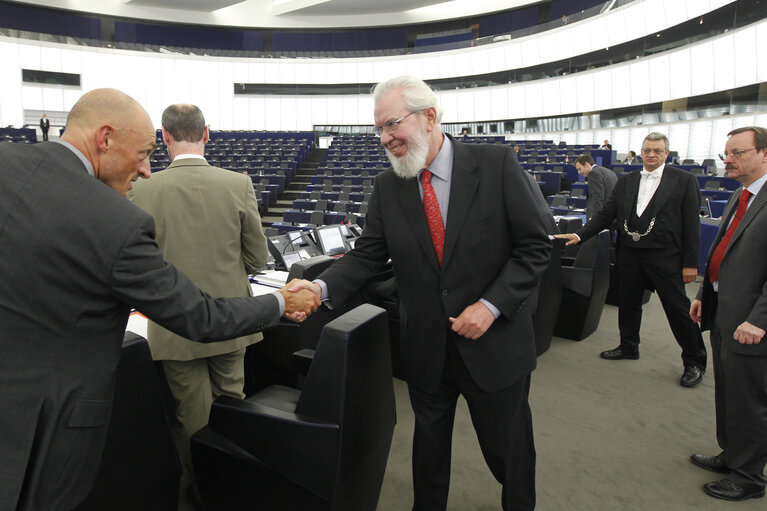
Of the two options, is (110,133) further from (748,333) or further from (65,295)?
(748,333)

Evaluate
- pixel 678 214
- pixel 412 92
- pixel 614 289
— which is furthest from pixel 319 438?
pixel 614 289

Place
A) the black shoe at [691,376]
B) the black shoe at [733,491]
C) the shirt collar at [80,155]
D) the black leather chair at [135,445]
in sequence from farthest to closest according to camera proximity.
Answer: the black shoe at [691,376]
the black shoe at [733,491]
the black leather chair at [135,445]
the shirt collar at [80,155]

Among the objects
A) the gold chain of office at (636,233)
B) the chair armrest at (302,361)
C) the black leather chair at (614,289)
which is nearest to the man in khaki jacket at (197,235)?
the chair armrest at (302,361)

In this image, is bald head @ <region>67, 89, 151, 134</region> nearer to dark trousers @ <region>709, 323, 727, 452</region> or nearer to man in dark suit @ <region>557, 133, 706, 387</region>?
dark trousers @ <region>709, 323, 727, 452</region>

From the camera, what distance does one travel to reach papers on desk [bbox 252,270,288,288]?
9.75 feet

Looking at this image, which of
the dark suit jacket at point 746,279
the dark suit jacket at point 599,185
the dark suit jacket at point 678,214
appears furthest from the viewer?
the dark suit jacket at point 599,185

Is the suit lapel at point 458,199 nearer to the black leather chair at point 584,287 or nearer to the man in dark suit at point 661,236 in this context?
the man in dark suit at point 661,236

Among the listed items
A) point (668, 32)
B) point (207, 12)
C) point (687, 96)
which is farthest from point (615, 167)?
point (207, 12)

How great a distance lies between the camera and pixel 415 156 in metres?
1.52

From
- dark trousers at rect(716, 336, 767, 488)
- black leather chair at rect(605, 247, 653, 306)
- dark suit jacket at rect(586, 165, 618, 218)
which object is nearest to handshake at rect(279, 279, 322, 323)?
dark trousers at rect(716, 336, 767, 488)

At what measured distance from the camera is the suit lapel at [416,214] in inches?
60.7

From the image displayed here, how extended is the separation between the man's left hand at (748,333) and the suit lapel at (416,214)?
130 cm

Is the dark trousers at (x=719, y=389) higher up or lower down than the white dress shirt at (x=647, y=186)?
lower down

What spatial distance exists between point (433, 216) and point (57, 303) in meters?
1.06
